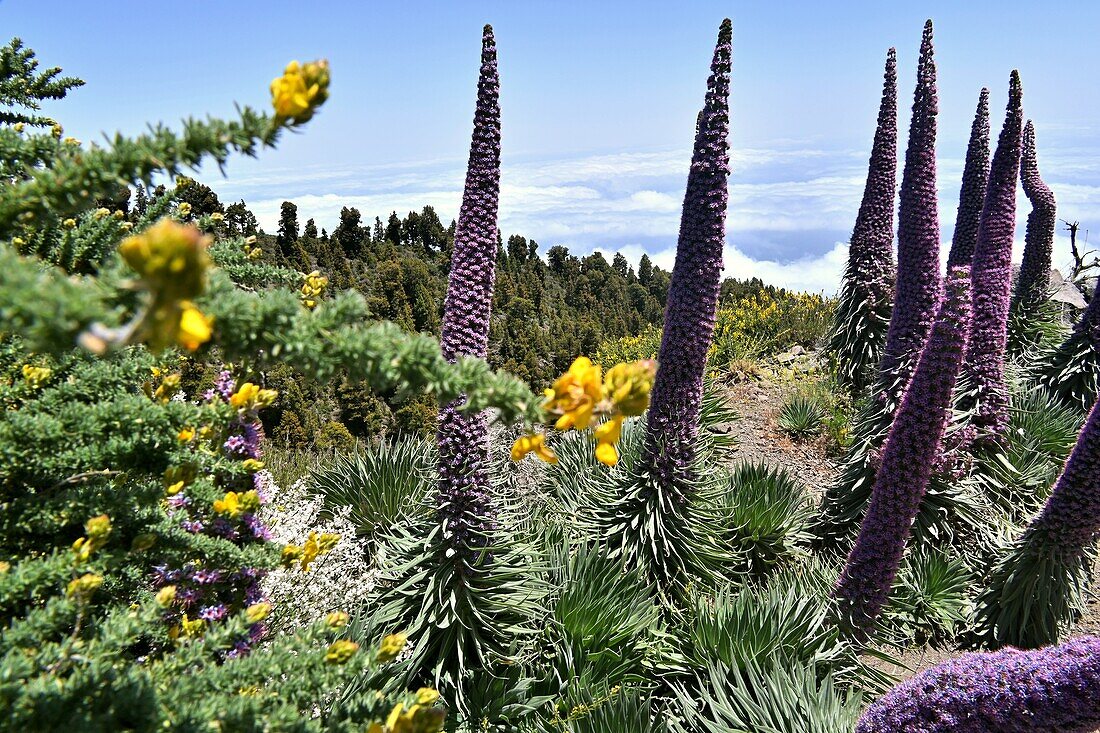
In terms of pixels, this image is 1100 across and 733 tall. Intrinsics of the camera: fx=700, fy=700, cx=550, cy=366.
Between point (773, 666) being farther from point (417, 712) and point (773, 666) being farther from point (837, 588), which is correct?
point (417, 712)

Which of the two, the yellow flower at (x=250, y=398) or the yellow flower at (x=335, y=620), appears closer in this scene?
the yellow flower at (x=335, y=620)

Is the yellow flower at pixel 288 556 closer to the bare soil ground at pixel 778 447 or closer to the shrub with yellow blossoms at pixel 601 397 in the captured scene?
the shrub with yellow blossoms at pixel 601 397

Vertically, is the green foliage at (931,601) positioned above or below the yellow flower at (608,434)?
below

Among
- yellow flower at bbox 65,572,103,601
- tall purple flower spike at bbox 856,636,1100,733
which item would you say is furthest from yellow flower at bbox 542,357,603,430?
tall purple flower spike at bbox 856,636,1100,733

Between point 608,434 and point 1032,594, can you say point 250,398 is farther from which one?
point 1032,594

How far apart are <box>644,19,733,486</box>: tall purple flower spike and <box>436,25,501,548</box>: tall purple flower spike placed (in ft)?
4.08

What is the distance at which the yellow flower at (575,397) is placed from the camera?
1.13 metres

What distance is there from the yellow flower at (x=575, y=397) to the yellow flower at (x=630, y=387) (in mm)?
23

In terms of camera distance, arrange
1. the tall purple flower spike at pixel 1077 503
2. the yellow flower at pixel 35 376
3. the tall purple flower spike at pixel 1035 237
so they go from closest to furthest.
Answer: the yellow flower at pixel 35 376 < the tall purple flower spike at pixel 1077 503 < the tall purple flower spike at pixel 1035 237

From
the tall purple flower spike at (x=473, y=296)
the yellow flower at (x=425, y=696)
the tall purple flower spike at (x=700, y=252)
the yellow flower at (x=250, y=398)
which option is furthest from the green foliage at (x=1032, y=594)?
the yellow flower at (x=250, y=398)

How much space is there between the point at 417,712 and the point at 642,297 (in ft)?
88.9

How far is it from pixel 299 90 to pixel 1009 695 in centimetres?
278

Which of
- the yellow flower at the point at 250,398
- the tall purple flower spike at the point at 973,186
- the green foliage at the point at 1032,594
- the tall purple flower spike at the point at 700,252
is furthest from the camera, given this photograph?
the tall purple flower spike at the point at 973,186

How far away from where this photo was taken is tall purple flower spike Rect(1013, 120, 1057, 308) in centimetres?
916
